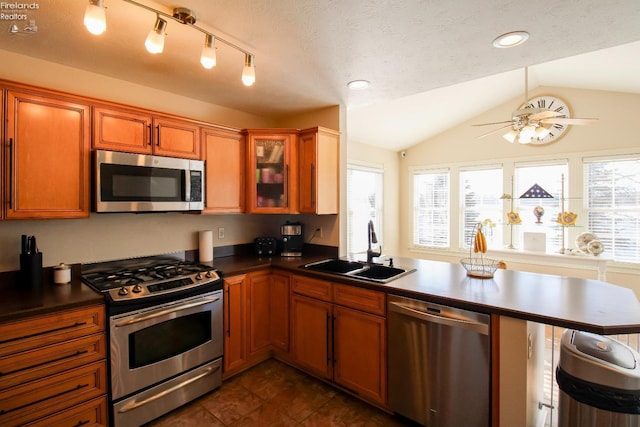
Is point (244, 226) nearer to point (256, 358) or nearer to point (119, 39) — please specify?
point (256, 358)

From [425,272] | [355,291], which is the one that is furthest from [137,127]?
[425,272]

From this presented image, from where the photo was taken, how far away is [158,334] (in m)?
2.04

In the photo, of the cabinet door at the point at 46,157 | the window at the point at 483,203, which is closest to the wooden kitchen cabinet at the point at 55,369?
the cabinet door at the point at 46,157

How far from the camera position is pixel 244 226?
3.33 metres

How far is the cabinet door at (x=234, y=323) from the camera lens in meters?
2.44

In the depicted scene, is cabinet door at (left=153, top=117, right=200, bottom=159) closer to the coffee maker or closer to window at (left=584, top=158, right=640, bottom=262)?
the coffee maker

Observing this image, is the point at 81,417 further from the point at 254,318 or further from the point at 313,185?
the point at 313,185

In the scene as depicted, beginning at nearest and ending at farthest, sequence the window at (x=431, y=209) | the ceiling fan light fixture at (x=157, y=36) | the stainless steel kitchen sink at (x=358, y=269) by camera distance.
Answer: the ceiling fan light fixture at (x=157, y=36) < the stainless steel kitchen sink at (x=358, y=269) < the window at (x=431, y=209)

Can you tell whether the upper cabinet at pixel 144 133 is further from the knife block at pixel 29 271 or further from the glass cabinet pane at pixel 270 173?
the knife block at pixel 29 271

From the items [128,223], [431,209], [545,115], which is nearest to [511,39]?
[545,115]

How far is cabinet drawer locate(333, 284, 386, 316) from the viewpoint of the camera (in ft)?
6.76

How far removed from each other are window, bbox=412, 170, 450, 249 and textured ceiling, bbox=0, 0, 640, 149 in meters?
3.15

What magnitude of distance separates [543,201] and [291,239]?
408 cm

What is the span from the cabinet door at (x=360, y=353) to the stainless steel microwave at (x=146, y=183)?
1.50 m
